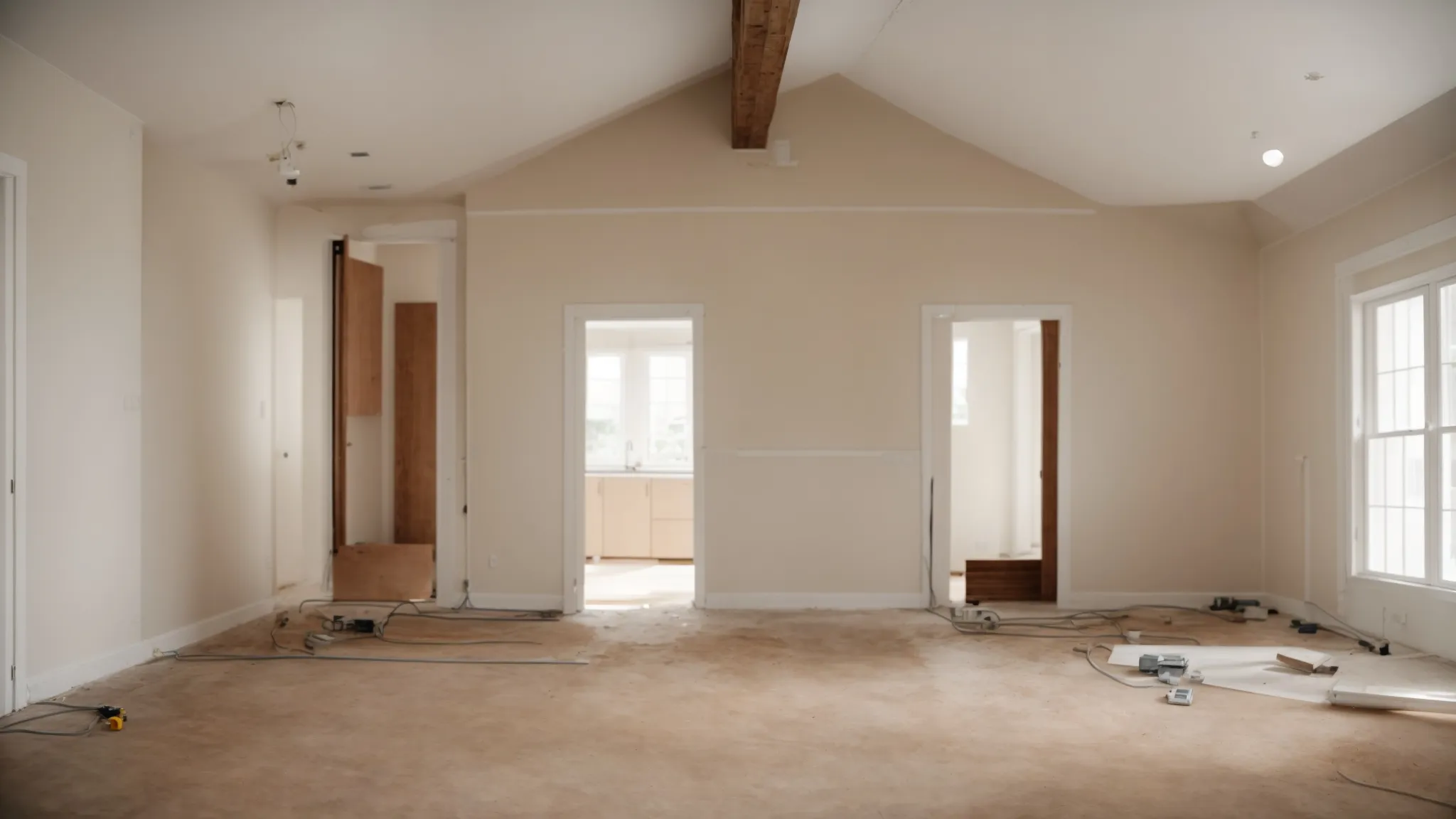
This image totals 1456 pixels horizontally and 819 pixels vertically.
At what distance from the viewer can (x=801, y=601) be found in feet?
24.9

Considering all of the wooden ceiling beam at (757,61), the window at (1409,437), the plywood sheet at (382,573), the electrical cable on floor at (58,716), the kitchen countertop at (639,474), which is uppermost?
the wooden ceiling beam at (757,61)

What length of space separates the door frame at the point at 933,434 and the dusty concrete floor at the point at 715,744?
4.88 ft

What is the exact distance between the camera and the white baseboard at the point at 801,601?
7574mm

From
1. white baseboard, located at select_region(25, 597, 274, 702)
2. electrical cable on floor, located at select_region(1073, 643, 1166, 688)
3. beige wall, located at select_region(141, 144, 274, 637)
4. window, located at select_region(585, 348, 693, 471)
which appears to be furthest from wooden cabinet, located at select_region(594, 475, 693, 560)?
electrical cable on floor, located at select_region(1073, 643, 1166, 688)

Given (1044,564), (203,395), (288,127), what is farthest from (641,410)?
(288,127)

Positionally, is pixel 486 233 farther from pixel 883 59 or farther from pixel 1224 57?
pixel 1224 57

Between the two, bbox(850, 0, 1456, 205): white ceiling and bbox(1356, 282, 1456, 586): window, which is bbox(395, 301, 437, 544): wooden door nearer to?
bbox(850, 0, 1456, 205): white ceiling

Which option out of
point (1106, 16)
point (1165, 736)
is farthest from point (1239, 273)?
point (1165, 736)

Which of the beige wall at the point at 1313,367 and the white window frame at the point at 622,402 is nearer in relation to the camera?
the beige wall at the point at 1313,367

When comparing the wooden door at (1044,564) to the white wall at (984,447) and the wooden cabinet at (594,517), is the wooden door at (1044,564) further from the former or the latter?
the wooden cabinet at (594,517)

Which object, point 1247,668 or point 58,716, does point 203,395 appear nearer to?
point 58,716

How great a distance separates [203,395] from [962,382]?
20.4ft

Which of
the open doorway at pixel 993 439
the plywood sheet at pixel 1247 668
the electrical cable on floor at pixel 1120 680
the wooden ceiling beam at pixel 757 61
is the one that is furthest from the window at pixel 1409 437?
the wooden ceiling beam at pixel 757 61

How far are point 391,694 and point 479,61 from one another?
3.48m
